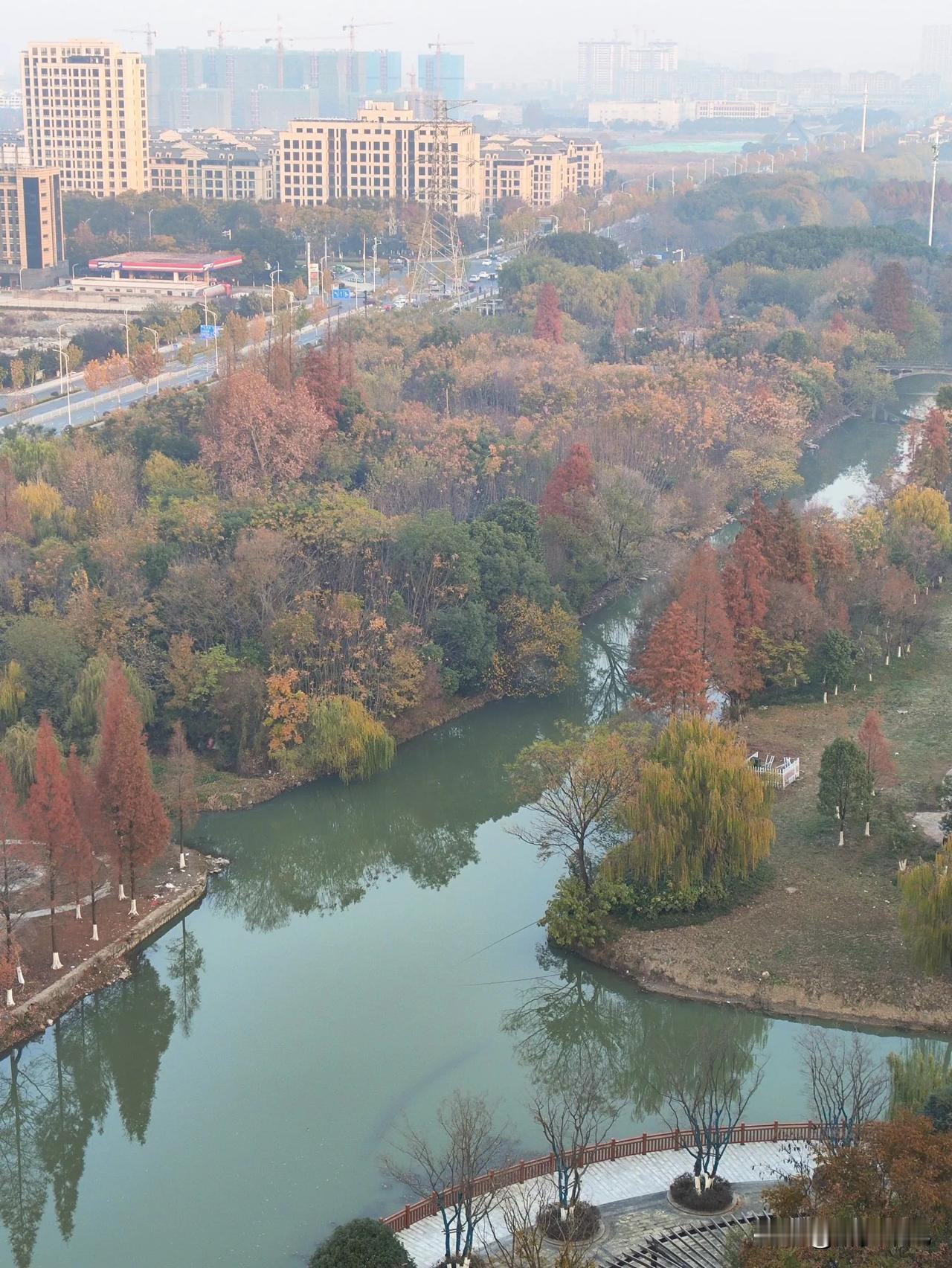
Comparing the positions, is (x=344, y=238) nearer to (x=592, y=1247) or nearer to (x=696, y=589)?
A: (x=696, y=589)

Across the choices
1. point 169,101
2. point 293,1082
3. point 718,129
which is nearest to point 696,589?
point 293,1082

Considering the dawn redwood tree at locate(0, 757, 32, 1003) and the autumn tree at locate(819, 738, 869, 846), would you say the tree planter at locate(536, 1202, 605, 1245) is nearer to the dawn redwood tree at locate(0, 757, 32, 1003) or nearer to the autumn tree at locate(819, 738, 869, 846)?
the dawn redwood tree at locate(0, 757, 32, 1003)

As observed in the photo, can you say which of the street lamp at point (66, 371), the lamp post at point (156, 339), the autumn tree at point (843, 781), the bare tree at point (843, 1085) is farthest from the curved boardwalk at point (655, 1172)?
the lamp post at point (156, 339)

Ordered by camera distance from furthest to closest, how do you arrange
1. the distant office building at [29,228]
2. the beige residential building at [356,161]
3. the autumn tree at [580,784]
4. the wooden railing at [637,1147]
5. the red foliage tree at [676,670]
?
1. the beige residential building at [356,161]
2. the distant office building at [29,228]
3. the red foliage tree at [676,670]
4. the autumn tree at [580,784]
5. the wooden railing at [637,1147]

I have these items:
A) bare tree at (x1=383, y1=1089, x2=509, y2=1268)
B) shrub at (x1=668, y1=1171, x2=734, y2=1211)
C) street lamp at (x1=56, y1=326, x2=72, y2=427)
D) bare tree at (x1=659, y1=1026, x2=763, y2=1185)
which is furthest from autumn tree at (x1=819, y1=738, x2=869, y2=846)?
street lamp at (x1=56, y1=326, x2=72, y2=427)

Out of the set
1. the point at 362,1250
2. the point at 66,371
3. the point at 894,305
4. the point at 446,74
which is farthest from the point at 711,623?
the point at 446,74

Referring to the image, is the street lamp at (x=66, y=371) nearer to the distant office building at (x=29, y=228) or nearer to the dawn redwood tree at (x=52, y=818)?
the distant office building at (x=29, y=228)
